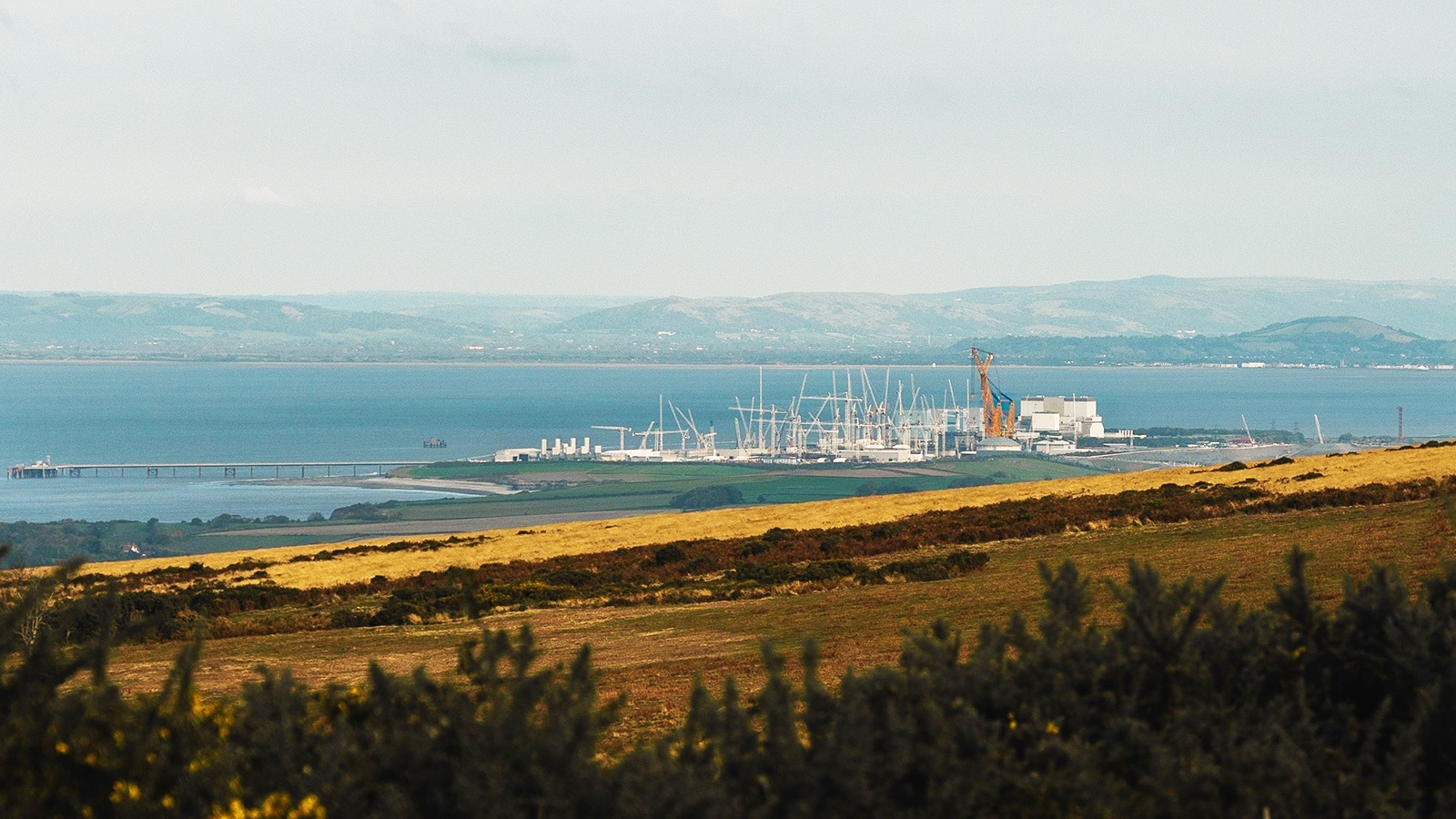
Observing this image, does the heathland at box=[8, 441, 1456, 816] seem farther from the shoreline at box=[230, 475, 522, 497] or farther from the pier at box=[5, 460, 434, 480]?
the pier at box=[5, 460, 434, 480]

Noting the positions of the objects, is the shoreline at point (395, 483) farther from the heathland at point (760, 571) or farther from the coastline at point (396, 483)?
the heathland at point (760, 571)

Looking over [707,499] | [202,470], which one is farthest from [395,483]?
[707,499]

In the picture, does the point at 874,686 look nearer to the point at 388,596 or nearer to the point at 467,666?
the point at 467,666

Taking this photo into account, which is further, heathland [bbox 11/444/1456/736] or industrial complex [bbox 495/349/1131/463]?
industrial complex [bbox 495/349/1131/463]

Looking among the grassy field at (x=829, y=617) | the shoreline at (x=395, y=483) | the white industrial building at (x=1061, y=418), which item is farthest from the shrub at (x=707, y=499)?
the grassy field at (x=829, y=617)

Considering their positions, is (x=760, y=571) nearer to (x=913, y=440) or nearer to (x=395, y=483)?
(x=395, y=483)

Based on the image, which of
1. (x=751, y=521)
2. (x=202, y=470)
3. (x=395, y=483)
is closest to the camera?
(x=751, y=521)

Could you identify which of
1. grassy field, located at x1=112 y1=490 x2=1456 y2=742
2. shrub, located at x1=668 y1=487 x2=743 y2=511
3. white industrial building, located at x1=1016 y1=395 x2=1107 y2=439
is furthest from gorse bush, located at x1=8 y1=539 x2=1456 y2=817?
white industrial building, located at x1=1016 y1=395 x2=1107 y2=439

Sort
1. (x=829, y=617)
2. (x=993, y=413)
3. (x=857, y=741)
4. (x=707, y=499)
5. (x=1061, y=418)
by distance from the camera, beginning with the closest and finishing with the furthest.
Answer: (x=857, y=741)
(x=829, y=617)
(x=707, y=499)
(x=1061, y=418)
(x=993, y=413)
